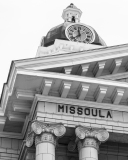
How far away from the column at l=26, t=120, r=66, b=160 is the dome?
25.9 metres

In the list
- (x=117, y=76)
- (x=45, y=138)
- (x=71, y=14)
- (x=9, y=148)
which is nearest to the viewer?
(x=45, y=138)

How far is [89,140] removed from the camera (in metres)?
27.8

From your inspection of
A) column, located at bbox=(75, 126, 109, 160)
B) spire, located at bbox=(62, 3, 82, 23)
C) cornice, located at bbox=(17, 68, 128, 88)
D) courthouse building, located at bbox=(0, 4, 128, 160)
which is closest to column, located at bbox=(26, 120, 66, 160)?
courthouse building, located at bbox=(0, 4, 128, 160)

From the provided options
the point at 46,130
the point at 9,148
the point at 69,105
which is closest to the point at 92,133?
the point at 69,105

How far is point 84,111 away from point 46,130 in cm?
238

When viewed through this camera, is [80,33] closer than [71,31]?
Yes

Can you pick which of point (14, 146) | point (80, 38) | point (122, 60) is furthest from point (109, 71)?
point (80, 38)

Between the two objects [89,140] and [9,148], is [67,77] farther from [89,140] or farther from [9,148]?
[9,148]

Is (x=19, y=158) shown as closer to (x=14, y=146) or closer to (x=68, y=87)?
(x=14, y=146)

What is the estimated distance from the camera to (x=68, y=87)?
2823 centimetres

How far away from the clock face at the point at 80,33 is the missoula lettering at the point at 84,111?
2441cm

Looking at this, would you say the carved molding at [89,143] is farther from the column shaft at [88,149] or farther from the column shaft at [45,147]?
the column shaft at [45,147]

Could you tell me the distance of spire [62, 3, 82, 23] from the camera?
5919 cm

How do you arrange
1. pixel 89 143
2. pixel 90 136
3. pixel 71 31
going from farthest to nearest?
pixel 71 31 < pixel 90 136 < pixel 89 143
